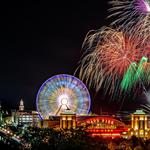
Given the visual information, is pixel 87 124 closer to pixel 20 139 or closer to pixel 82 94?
pixel 82 94

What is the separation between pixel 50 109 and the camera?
6975cm

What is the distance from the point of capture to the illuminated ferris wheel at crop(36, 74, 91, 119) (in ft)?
225

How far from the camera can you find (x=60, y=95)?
6950 cm

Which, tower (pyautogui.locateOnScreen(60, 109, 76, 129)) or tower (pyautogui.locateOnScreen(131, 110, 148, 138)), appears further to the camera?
tower (pyautogui.locateOnScreen(131, 110, 148, 138))

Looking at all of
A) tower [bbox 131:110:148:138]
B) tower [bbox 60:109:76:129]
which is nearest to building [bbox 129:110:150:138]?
tower [bbox 131:110:148:138]

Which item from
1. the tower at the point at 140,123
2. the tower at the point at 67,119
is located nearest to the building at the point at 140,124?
the tower at the point at 140,123

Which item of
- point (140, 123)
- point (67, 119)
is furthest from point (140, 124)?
point (67, 119)

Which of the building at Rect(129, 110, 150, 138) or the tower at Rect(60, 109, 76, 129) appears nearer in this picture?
the tower at Rect(60, 109, 76, 129)

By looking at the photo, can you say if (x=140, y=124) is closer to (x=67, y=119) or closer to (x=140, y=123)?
(x=140, y=123)

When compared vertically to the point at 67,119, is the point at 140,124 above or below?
below

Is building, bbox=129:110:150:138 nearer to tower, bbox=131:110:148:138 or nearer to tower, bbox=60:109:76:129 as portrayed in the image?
tower, bbox=131:110:148:138

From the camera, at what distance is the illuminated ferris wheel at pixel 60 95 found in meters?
68.7

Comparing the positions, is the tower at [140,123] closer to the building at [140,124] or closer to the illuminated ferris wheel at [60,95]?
the building at [140,124]

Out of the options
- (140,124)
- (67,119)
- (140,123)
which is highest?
(67,119)
